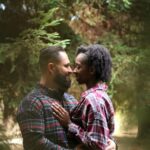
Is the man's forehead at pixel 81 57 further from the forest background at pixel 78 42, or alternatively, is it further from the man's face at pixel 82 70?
the forest background at pixel 78 42

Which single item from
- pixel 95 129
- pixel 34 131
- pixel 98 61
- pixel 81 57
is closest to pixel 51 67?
pixel 81 57

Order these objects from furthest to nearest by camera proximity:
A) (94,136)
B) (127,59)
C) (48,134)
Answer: (127,59) < (48,134) < (94,136)

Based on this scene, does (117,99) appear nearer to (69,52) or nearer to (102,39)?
(102,39)

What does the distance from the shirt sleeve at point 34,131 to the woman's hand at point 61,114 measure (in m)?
0.10

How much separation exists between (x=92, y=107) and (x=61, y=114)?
29cm

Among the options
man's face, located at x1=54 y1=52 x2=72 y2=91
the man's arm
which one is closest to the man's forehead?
man's face, located at x1=54 y1=52 x2=72 y2=91

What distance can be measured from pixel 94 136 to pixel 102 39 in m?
7.21

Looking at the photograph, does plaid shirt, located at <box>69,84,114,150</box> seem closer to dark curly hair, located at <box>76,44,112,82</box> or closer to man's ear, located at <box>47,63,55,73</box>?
dark curly hair, located at <box>76,44,112,82</box>

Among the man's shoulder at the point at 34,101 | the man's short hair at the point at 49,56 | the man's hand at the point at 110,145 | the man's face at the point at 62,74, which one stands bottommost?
the man's hand at the point at 110,145

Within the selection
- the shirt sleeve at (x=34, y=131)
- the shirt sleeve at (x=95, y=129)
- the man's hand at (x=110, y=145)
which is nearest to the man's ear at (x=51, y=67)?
the shirt sleeve at (x=34, y=131)

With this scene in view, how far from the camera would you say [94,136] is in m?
2.58

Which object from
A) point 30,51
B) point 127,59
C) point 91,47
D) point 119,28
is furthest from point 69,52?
point 91,47

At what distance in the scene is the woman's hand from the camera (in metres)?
2.77

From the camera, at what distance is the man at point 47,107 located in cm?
270
